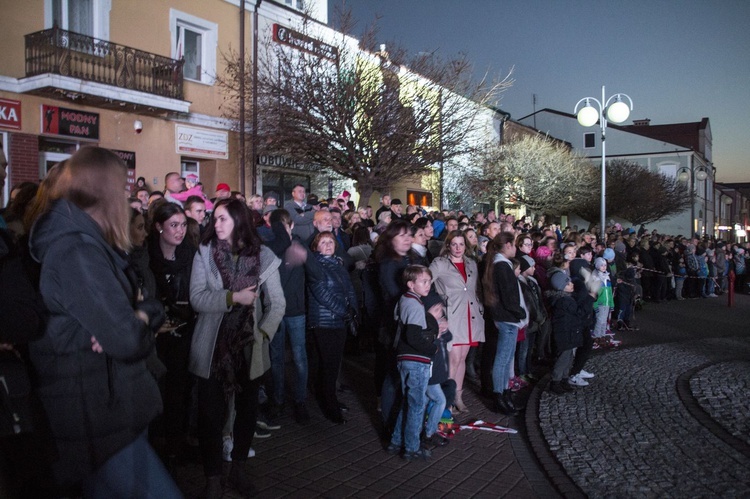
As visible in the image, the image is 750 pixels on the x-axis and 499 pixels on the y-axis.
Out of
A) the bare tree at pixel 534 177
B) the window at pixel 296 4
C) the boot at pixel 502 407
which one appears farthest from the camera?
the bare tree at pixel 534 177

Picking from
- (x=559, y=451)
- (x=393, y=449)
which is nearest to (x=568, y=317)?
(x=559, y=451)

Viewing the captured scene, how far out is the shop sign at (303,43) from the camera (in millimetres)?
18078

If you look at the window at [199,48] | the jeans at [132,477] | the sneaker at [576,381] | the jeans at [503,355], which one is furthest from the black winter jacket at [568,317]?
the window at [199,48]

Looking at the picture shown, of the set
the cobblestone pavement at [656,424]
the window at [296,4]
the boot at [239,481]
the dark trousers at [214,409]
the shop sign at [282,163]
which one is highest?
the window at [296,4]

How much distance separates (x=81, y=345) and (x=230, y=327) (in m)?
2.04

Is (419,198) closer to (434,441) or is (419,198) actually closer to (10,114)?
(10,114)

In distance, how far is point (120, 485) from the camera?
97.7 inches

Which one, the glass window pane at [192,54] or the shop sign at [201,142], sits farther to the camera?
the glass window pane at [192,54]

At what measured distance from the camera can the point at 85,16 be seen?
50.2 feet

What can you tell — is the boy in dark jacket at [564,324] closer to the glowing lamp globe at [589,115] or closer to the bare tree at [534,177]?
the glowing lamp globe at [589,115]

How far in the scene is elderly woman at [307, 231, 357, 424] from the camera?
6.55 meters

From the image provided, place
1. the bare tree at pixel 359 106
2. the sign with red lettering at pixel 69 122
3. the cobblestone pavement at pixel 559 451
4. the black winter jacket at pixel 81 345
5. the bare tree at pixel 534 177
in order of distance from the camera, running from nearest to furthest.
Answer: the black winter jacket at pixel 81 345 < the cobblestone pavement at pixel 559 451 < the sign with red lettering at pixel 69 122 < the bare tree at pixel 359 106 < the bare tree at pixel 534 177

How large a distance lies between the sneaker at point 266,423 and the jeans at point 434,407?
4.98 feet

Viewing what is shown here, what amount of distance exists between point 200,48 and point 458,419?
14975mm
